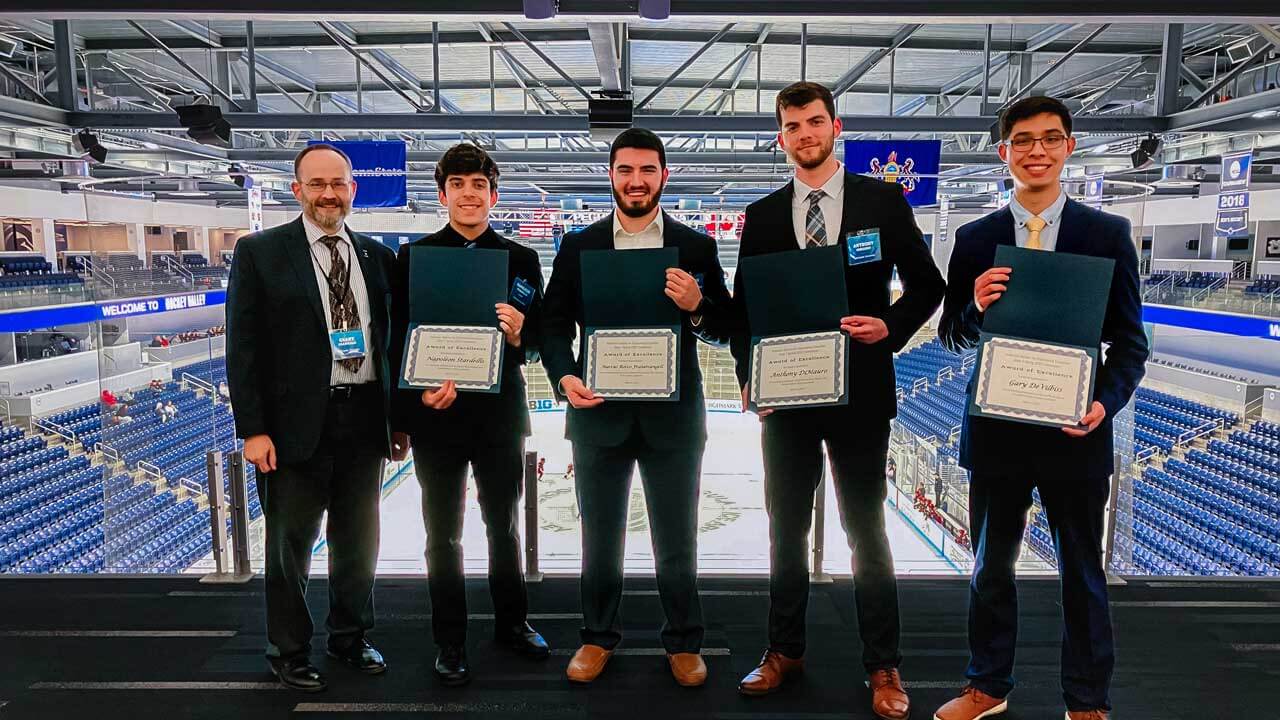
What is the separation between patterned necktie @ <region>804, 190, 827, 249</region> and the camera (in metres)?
2.01

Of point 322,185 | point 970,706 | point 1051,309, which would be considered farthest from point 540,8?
point 970,706

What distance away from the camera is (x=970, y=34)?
8.22 metres

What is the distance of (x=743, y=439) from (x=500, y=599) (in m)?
13.0

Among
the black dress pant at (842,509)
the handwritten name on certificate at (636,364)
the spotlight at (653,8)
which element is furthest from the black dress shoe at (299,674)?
the spotlight at (653,8)

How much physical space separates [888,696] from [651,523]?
31.4 inches

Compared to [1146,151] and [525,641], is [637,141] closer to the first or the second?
[525,641]

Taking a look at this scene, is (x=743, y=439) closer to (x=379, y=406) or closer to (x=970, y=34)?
(x=970, y=34)

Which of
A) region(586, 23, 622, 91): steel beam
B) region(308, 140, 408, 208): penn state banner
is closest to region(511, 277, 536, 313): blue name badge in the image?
region(586, 23, 622, 91): steel beam

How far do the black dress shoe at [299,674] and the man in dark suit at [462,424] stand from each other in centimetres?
34

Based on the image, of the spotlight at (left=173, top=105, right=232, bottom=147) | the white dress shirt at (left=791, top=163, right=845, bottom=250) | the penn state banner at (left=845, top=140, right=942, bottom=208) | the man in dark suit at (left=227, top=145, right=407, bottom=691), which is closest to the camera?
the white dress shirt at (left=791, top=163, right=845, bottom=250)

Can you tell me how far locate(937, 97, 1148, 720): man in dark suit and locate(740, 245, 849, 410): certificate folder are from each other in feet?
1.10

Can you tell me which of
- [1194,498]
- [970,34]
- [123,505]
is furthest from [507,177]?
[1194,498]

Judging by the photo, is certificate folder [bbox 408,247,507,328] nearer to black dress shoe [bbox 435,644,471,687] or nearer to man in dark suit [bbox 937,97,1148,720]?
black dress shoe [bbox 435,644,471,687]

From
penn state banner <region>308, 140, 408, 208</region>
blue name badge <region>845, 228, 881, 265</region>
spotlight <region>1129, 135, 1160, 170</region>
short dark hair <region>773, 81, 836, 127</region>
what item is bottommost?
blue name badge <region>845, 228, 881, 265</region>
